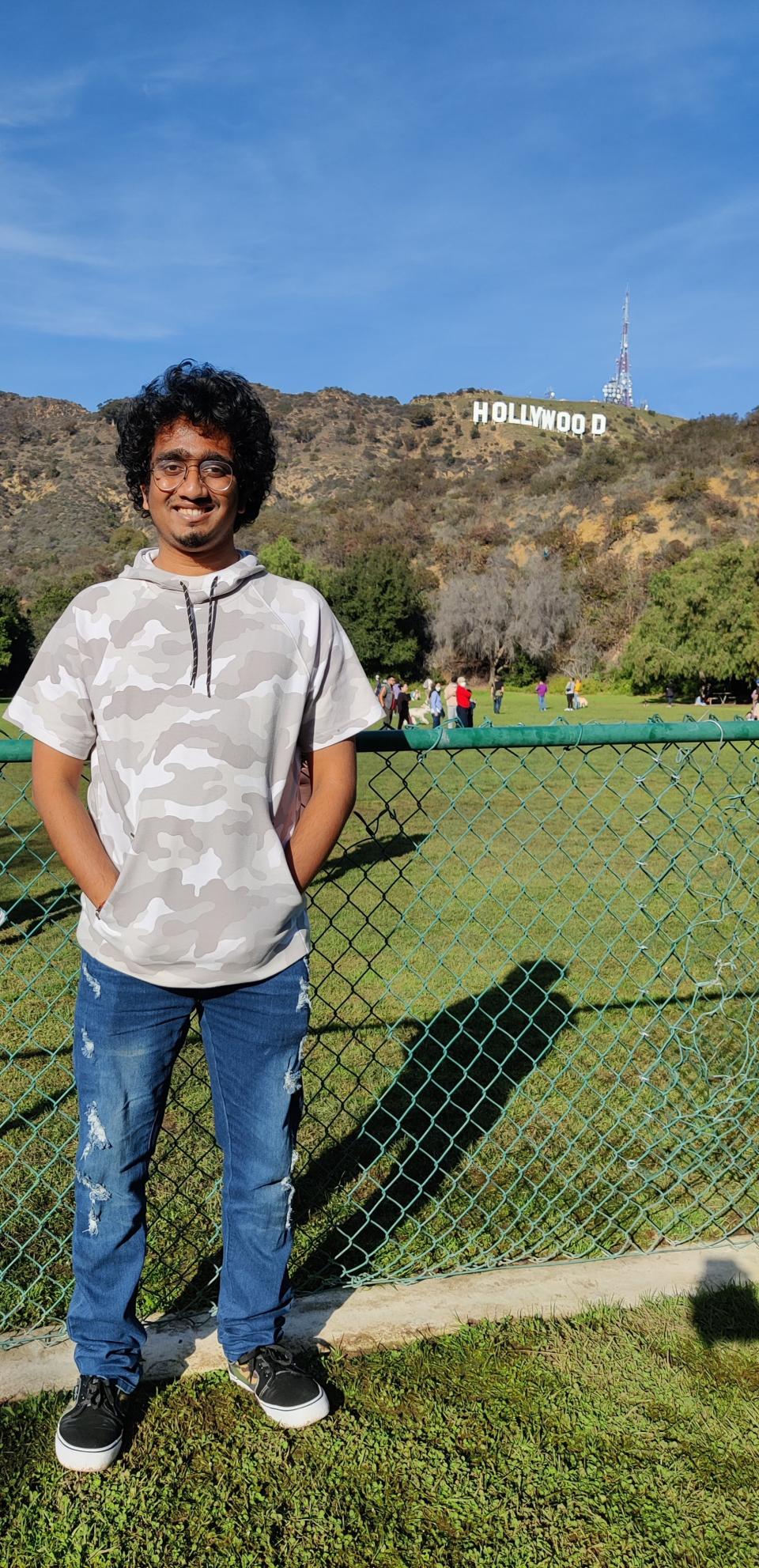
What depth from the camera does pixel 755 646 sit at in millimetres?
34750

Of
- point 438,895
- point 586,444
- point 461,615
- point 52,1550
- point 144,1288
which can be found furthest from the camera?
point 586,444

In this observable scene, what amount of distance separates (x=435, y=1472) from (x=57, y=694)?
1.48 metres

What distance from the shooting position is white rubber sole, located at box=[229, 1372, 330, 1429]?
1.90 m

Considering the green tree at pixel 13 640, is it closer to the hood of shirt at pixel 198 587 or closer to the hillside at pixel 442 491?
the hillside at pixel 442 491

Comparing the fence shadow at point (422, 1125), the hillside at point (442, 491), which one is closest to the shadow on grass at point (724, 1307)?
the fence shadow at point (422, 1125)

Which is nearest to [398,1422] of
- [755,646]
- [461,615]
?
[755,646]

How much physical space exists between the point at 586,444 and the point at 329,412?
26.0 metres

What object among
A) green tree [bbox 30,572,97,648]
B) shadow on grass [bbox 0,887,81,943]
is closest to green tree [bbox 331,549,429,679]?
green tree [bbox 30,572,97,648]

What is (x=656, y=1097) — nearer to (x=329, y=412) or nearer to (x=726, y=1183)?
(x=726, y=1183)

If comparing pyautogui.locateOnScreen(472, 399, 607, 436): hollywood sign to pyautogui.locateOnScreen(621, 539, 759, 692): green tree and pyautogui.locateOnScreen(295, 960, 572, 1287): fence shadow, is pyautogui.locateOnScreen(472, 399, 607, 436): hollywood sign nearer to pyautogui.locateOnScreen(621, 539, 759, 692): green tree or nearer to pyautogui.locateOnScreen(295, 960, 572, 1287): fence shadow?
pyautogui.locateOnScreen(621, 539, 759, 692): green tree

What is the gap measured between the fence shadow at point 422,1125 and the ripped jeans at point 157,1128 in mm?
579

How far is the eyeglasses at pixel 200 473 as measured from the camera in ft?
5.86

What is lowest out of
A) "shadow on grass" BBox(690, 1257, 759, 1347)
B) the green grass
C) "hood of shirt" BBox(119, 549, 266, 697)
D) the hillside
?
"shadow on grass" BBox(690, 1257, 759, 1347)

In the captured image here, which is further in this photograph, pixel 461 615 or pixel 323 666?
pixel 461 615
